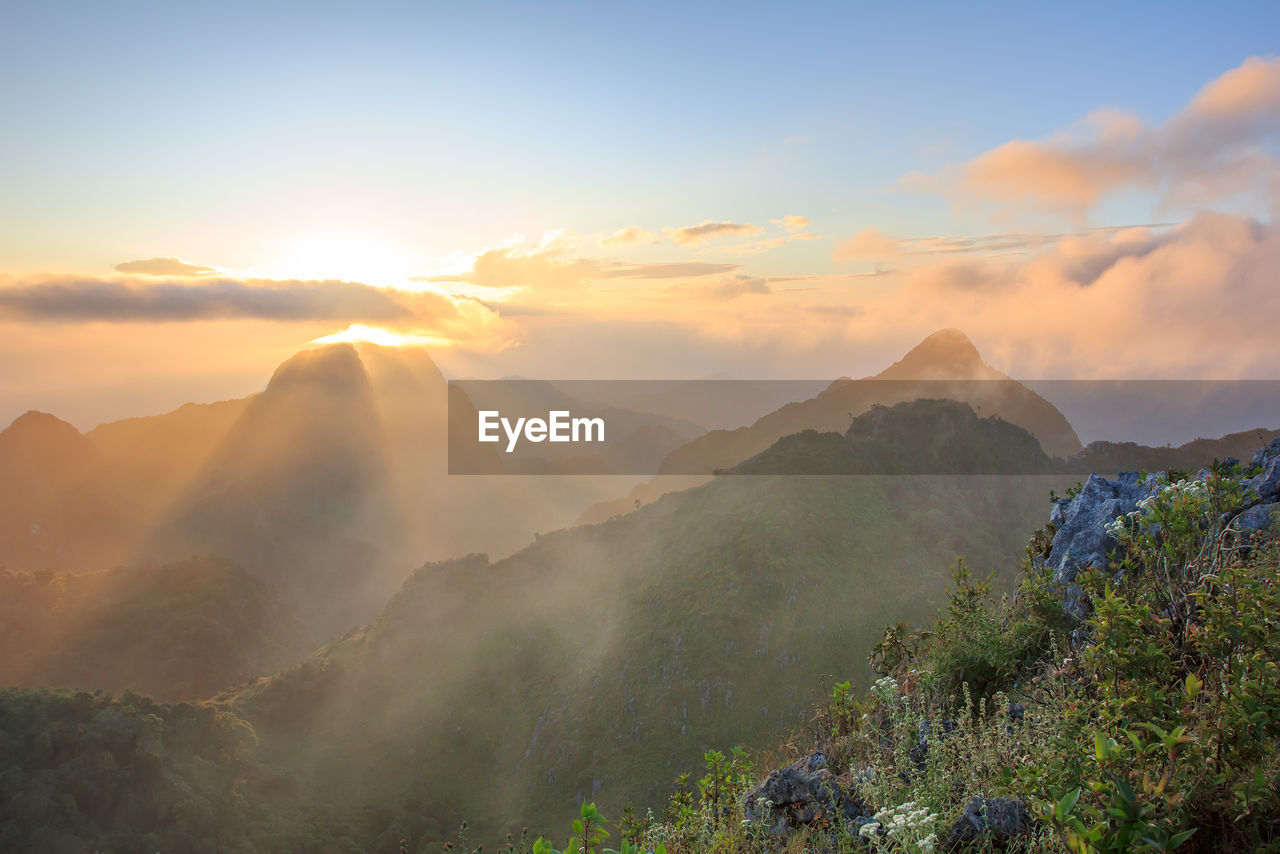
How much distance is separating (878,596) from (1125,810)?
8085 centimetres

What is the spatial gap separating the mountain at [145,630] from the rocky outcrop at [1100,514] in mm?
146075

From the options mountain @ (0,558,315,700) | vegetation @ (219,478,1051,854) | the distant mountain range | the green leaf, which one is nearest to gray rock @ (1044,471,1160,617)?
the green leaf

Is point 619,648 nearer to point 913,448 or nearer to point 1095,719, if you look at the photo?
point 913,448

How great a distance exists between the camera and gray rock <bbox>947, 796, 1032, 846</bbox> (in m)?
5.75

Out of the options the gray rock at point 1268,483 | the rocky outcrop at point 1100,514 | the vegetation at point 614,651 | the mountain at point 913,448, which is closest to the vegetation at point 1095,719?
the rocky outcrop at point 1100,514

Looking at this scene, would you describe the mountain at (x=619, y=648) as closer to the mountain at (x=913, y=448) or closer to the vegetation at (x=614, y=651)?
the vegetation at (x=614, y=651)

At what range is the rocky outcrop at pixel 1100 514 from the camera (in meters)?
9.46

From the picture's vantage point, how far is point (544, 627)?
89250 mm

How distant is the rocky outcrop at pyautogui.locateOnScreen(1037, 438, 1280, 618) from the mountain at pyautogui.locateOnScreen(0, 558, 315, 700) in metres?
146

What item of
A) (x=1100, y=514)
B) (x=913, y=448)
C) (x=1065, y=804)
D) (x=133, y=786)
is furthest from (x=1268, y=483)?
(x=913, y=448)

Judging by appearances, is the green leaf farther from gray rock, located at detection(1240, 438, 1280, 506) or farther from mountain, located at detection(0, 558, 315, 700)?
mountain, located at detection(0, 558, 315, 700)

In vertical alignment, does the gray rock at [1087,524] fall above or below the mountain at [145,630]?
above

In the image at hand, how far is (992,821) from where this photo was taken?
5809mm

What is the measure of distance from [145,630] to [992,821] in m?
169
